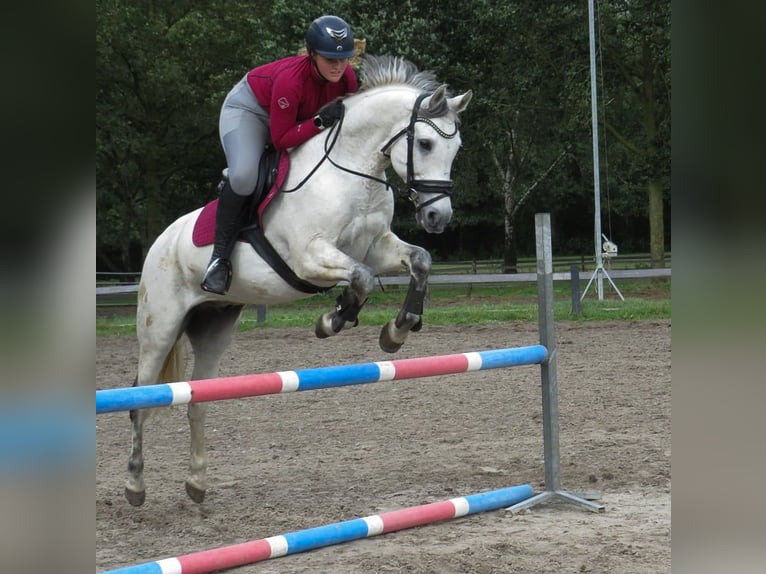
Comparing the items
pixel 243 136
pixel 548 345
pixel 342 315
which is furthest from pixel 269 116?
pixel 548 345

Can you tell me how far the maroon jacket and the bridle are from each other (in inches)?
5.0

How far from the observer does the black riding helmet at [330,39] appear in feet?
12.7

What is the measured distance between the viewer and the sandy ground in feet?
12.2

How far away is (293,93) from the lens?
412cm

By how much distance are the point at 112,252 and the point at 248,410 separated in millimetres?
24459

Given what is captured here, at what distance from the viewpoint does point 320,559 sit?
366 centimetres

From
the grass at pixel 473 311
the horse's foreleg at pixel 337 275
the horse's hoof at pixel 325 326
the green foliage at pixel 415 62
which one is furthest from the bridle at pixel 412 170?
the green foliage at pixel 415 62

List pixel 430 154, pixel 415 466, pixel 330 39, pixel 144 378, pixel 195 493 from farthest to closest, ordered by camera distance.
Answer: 1. pixel 415 466
2. pixel 144 378
3. pixel 195 493
4. pixel 430 154
5. pixel 330 39

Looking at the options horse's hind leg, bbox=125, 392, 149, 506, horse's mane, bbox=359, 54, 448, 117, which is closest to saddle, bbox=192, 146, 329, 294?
horse's mane, bbox=359, 54, 448, 117

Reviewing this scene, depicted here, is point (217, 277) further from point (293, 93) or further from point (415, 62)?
point (415, 62)

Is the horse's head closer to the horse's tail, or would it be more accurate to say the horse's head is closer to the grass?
the horse's tail

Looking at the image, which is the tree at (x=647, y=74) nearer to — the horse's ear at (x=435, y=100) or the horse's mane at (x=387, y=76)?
the horse's mane at (x=387, y=76)

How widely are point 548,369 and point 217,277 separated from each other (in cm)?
172
